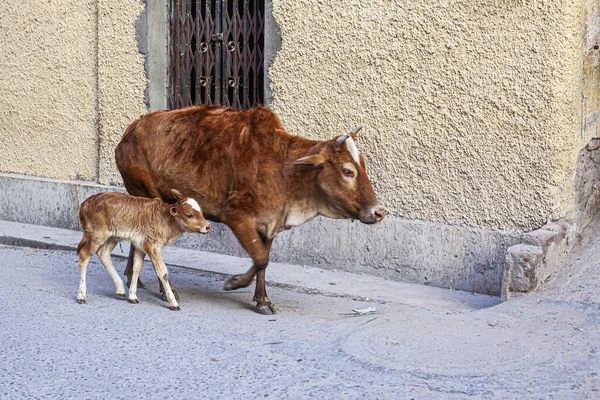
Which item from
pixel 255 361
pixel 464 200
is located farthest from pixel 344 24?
pixel 255 361

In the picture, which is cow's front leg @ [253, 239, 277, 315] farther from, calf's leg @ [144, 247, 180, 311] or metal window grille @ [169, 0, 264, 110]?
metal window grille @ [169, 0, 264, 110]

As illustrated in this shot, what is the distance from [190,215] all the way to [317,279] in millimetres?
1755

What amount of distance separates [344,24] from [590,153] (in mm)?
2431

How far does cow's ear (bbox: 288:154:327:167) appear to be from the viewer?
561 centimetres

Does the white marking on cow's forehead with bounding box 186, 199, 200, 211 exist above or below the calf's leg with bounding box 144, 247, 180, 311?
above

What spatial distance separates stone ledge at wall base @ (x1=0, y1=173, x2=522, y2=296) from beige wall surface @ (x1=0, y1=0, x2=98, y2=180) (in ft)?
Answer: 7.37

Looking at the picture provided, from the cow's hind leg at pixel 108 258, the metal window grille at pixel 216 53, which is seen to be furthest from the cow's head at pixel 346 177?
the metal window grille at pixel 216 53

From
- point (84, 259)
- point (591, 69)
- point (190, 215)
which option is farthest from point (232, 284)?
point (591, 69)

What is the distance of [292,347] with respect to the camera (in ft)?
16.6

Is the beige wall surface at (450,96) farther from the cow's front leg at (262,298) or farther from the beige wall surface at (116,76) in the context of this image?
the beige wall surface at (116,76)

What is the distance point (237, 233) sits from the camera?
5.89 metres

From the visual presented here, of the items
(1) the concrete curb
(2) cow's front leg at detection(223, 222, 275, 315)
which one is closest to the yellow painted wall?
(1) the concrete curb

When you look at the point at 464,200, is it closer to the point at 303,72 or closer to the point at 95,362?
the point at 303,72

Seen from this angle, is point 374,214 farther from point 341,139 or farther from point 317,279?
point 317,279
